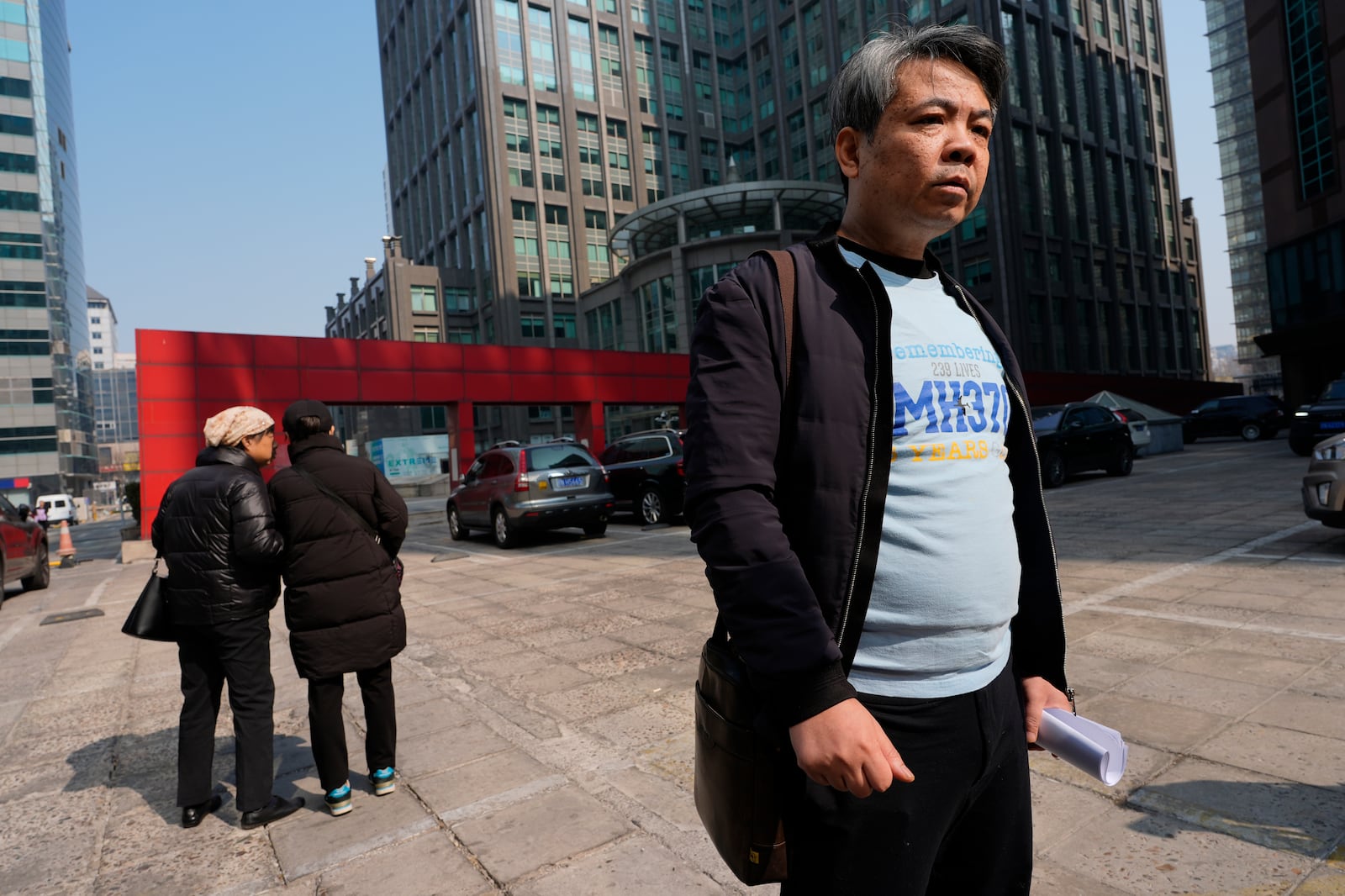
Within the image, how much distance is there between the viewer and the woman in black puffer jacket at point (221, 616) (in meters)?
3.17

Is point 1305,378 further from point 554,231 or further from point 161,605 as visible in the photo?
point 554,231

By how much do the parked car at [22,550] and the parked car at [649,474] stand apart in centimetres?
882

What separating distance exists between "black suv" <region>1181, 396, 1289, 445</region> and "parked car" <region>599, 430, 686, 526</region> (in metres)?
19.2

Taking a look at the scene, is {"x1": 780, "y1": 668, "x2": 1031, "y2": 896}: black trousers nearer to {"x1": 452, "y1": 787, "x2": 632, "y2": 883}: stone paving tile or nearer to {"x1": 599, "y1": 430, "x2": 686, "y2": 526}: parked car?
{"x1": 452, "y1": 787, "x2": 632, "y2": 883}: stone paving tile

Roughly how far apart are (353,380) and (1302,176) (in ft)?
112

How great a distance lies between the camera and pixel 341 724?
3.22m

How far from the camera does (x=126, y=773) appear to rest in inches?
150

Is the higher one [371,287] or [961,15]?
[961,15]

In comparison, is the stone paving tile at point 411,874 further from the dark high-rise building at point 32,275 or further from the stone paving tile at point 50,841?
the dark high-rise building at point 32,275

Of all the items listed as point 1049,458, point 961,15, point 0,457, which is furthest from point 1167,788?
point 0,457

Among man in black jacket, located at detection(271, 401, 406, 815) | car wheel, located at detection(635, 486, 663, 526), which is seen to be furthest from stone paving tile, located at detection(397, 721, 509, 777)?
car wheel, located at detection(635, 486, 663, 526)

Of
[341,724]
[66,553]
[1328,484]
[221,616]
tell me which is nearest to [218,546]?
→ [221,616]

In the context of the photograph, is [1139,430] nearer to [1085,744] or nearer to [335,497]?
[335,497]

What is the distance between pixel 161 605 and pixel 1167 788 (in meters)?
4.03
